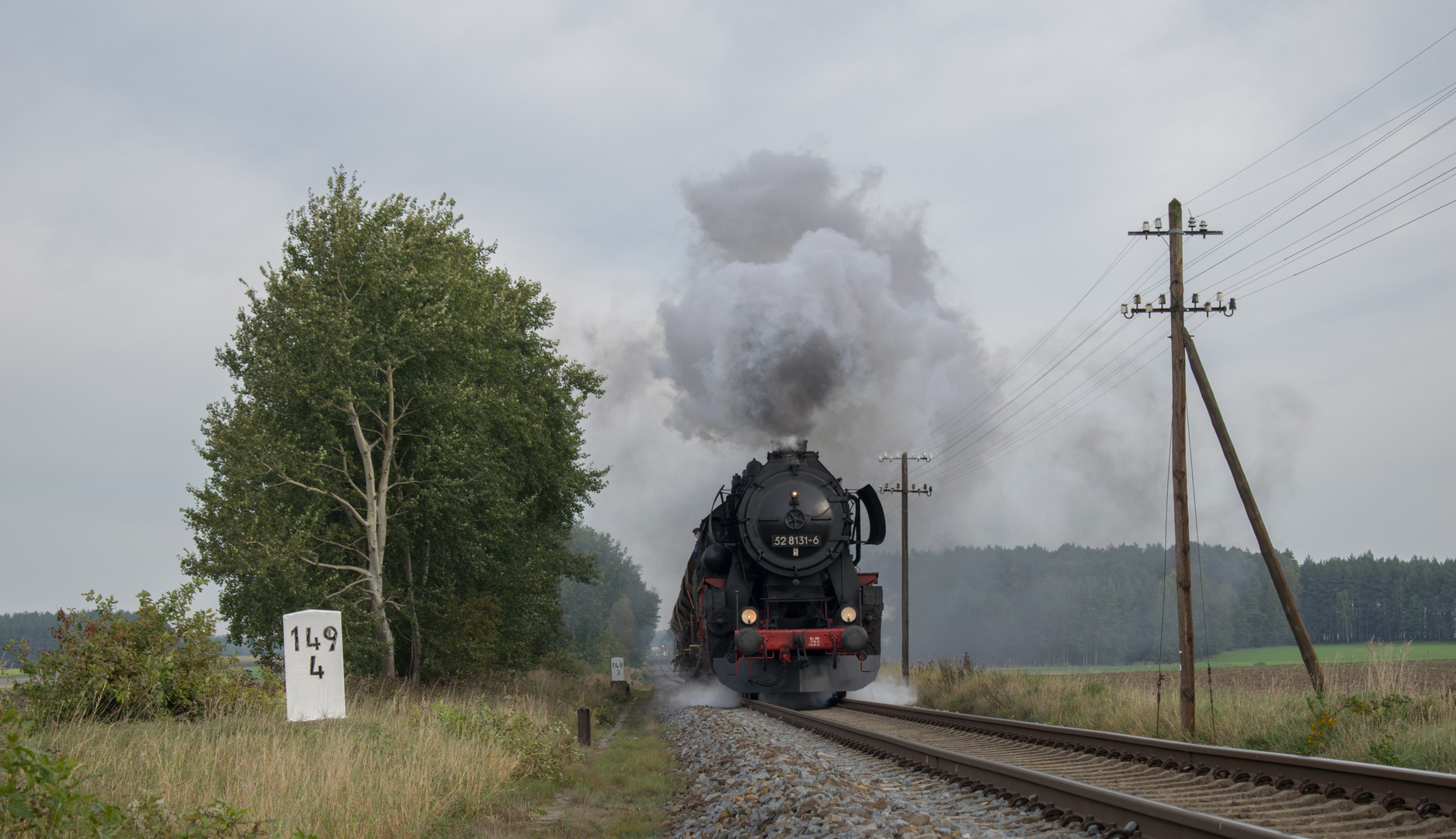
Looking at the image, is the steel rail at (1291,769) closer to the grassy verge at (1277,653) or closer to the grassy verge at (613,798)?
the grassy verge at (613,798)

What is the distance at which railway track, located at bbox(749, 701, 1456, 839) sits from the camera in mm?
4949

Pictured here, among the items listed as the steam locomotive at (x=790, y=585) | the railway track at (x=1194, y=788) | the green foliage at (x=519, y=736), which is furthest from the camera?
the steam locomotive at (x=790, y=585)

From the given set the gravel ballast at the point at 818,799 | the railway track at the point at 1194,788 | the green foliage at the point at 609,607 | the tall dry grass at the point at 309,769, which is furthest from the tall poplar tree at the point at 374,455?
the green foliage at the point at 609,607

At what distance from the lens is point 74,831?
15.3 feet

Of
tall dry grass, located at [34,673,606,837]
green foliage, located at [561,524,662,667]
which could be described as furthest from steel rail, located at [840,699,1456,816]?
green foliage, located at [561,524,662,667]

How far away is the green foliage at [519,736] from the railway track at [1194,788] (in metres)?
3.51

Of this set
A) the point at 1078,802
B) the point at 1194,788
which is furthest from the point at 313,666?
the point at 1194,788

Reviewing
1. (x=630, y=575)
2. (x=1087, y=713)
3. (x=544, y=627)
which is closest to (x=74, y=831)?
(x=1087, y=713)

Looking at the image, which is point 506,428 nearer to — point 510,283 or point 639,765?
point 510,283

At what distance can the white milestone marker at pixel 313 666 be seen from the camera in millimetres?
9688

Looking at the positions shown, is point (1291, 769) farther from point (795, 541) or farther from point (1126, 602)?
point (1126, 602)

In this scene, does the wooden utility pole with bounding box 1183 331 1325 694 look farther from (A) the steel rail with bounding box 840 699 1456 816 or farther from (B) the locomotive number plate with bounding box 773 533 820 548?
(B) the locomotive number plate with bounding box 773 533 820 548

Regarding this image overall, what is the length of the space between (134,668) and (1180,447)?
13.2 metres

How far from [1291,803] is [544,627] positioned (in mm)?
22187
